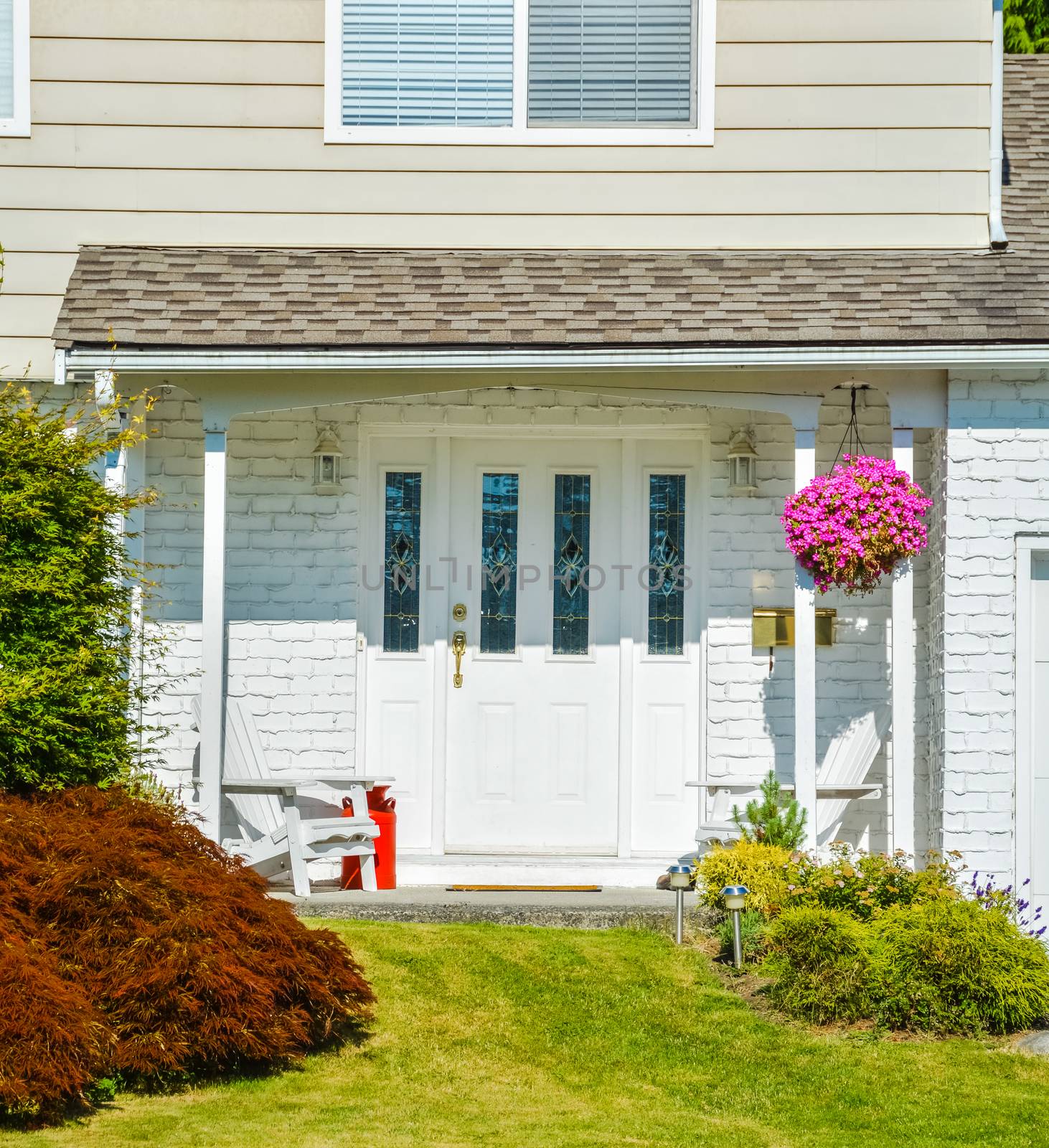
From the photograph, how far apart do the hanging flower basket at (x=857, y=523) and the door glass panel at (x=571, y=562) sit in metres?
1.42

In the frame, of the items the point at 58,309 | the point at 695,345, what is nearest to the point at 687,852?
the point at 695,345

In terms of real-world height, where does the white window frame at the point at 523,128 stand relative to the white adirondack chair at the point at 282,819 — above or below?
above

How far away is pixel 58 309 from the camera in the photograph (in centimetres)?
815

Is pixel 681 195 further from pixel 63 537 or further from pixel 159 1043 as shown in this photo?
pixel 159 1043

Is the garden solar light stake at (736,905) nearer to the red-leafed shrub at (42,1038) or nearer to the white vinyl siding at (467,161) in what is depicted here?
the red-leafed shrub at (42,1038)

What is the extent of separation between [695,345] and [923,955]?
303 cm

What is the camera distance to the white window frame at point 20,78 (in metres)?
8.19

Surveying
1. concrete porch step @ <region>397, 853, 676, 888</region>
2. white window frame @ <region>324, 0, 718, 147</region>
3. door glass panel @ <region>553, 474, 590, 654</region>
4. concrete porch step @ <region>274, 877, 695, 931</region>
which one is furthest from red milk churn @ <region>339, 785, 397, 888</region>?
white window frame @ <region>324, 0, 718, 147</region>

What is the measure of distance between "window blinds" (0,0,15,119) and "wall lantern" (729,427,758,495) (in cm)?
423

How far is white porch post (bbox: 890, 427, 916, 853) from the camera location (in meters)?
7.54

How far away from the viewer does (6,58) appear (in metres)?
8.27

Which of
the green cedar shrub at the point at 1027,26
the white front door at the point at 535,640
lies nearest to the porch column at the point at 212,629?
the white front door at the point at 535,640

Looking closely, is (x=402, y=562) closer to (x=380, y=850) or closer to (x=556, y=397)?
(x=556, y=397)

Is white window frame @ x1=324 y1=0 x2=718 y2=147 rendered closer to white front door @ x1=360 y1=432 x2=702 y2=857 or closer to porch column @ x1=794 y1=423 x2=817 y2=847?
white front door @ x1=360 y1=432 x2=702 y2=857
